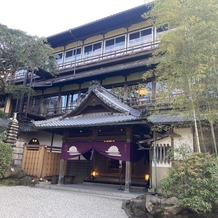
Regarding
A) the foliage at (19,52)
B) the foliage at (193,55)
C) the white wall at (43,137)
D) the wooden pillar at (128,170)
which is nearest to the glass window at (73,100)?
the white wall at (43,137)

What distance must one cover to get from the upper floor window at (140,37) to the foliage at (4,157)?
1100 cm

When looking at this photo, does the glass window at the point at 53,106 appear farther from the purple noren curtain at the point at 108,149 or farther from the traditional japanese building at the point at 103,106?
the purple noren curtain at the point at 108,149

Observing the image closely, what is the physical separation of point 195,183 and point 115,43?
14.0m

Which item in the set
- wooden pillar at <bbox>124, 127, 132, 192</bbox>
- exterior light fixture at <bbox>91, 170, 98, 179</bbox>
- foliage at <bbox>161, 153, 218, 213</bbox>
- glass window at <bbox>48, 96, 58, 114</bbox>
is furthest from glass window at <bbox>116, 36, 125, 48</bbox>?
foliage at <bbox>161, 153, 218, 213</bbox>

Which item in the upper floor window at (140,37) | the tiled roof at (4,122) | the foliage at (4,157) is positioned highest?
the upper floor window at (140,37)

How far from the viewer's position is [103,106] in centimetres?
1217

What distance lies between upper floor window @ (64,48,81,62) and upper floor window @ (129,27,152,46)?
16.4 feet

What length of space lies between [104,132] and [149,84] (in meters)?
5.03

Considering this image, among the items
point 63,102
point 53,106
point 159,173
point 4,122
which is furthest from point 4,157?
point 53,106

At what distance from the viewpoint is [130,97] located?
49.2 feet

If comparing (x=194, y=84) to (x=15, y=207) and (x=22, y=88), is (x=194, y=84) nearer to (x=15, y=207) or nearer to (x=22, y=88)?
(x=15, y=207)

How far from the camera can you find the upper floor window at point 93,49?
18.6 meters

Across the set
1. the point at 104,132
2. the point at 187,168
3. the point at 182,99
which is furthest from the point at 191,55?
the point at 104,132

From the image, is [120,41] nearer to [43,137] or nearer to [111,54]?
[111,54]
